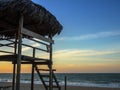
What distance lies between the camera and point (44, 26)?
1056 cm

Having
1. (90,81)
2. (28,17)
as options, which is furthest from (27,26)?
(90,81)

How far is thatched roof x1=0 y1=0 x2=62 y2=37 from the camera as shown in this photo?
8.20 meters

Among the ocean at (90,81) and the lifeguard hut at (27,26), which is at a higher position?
the lifeguard hut at (27,26)

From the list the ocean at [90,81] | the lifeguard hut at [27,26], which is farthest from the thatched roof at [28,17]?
the ocean at [90,81]

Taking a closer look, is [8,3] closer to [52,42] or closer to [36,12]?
[36,12]

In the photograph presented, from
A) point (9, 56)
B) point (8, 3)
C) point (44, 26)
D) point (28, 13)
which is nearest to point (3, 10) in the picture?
point (8, 3)

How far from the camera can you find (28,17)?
29.5 ft

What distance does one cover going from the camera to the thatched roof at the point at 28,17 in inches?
323

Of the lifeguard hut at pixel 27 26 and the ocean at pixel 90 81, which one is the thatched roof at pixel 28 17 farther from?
the ocean at pixel 90 81

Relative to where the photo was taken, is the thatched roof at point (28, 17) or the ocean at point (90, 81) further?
the ocean at point (90, 81)

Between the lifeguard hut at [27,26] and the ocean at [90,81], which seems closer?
the lifeguard hut at [27,26]

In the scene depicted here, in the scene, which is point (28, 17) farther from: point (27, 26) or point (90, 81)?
point (90, 81)

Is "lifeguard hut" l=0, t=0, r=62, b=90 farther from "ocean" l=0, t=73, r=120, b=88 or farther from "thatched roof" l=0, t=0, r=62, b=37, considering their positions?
"ocean" l=0, t=73, r=120, b=88

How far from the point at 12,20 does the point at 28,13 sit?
1.66 m
